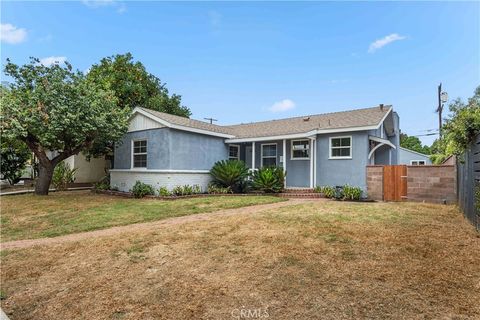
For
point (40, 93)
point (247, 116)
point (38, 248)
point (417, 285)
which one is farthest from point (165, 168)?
point (247, 116)

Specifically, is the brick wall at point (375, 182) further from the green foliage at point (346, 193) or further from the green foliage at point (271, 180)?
the green foliage at point (271, 180)

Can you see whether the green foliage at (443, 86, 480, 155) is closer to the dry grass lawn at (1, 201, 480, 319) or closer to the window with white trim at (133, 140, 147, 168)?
the dry grass lawn at (1, 201, 480, 319)

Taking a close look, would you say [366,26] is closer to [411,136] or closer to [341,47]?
[341,47]

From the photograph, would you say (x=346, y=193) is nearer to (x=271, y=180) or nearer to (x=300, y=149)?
(x=271, y=180)

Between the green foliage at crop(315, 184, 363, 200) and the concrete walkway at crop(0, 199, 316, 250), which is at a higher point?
the green foliage at crop(315, 184, 363, 200)

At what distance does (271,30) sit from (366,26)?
4646 mm

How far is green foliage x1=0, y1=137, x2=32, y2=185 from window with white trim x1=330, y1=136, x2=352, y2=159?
19.4 m

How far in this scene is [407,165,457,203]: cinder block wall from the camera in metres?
11.2

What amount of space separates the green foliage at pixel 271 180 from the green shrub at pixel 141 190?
4.99m

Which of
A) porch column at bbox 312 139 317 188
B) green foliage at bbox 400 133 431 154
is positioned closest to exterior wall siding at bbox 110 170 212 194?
porch column at bbox 312 139 317 188

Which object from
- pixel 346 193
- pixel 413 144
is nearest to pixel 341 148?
pixel 346 193

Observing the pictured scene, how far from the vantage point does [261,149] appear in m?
16.7

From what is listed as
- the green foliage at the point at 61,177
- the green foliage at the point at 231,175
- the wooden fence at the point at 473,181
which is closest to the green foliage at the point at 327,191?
the green foliage at the point at 231,175

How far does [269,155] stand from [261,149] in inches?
23.8
